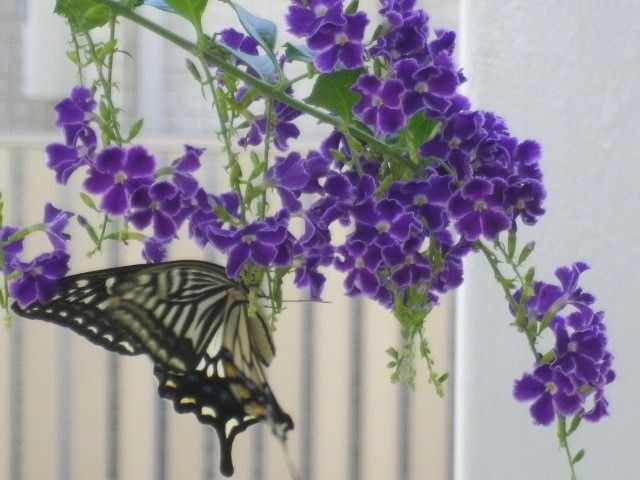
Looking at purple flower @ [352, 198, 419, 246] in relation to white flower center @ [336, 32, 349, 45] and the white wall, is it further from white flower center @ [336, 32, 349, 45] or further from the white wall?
the white wall

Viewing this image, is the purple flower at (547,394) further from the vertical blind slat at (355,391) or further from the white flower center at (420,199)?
the vertical blind slat at (355,391)

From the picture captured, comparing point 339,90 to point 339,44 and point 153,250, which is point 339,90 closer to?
point 339,44

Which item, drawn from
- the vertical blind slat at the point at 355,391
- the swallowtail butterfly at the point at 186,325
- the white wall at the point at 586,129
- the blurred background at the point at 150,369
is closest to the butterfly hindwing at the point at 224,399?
the swallowtail butterfly at the point at 186,325

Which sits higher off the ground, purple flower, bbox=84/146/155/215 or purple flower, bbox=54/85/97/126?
purple flower, bbox=54/85/97/126

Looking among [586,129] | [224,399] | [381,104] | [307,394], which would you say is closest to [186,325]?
[224,399]

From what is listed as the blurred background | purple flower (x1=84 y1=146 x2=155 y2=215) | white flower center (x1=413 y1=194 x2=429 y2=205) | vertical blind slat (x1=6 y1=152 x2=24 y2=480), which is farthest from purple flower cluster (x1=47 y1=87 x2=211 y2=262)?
vertical blind slat (x1=6 y1=152 x2=24 y2=480)

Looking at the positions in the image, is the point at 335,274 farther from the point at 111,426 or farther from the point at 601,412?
the point at 601,412
